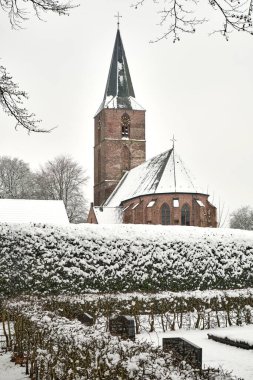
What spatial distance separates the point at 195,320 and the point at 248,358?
15.8ft

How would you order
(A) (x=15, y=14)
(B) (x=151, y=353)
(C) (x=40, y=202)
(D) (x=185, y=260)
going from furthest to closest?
(C) (x=40, y=202), (D) (x=185, y=260), (A) (x=15, y=14), (B) (x=151, y=353)

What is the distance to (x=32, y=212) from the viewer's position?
108ft

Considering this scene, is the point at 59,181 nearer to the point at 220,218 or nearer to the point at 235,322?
the point at 220,218

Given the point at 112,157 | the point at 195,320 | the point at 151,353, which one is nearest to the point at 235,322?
the point at 195,320

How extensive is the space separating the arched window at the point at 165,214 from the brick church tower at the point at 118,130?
1284 centimetres

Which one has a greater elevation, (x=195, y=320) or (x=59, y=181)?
(x=59, y=181)

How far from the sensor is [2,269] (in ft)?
63.4

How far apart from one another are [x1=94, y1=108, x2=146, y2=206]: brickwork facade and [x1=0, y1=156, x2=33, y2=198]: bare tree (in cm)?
1241

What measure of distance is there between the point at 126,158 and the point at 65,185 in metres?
12.7

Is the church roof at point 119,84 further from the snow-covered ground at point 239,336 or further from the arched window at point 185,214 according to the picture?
the snow-covered ground at point 239,336

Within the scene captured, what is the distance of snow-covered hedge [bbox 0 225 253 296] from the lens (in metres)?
→ 19.8

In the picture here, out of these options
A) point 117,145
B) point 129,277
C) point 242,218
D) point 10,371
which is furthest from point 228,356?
point 242,218

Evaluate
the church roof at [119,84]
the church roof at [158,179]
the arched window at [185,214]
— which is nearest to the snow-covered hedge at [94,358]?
the arched window at [185,214]

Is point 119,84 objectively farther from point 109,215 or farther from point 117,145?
point 109,215
